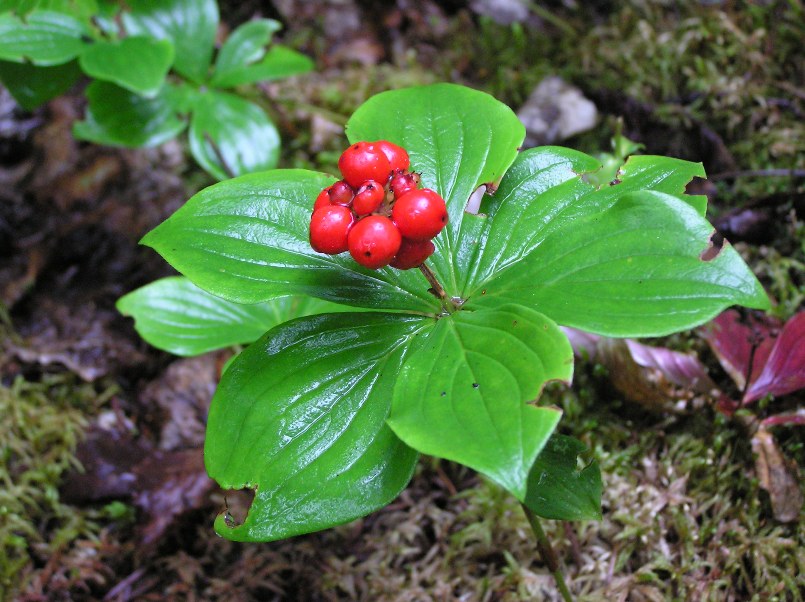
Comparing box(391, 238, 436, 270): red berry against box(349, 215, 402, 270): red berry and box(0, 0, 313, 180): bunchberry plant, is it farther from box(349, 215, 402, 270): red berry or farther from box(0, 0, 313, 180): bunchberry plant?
box(0, 0, 313, 180): bunchberry plant

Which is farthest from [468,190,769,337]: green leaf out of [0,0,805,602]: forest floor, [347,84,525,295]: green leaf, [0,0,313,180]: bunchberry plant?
[0,0,313,180]: bunchberry plant

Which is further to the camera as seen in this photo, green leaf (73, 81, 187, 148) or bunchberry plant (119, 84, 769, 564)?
green leaf (73, 81, 187, 148)

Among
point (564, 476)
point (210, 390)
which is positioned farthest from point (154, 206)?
point (564, 476)

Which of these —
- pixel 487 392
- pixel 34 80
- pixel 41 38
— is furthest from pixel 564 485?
pixel 34 80

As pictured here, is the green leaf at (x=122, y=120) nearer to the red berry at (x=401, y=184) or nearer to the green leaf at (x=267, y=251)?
the green leaf at (x=267, y=251)

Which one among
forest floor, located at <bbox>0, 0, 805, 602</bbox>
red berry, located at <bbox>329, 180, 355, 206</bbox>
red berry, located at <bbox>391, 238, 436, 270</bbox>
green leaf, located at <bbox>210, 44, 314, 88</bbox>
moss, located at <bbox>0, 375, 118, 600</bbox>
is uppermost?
red berry, located at <bbox>329, 180, 355, 206</bbox>

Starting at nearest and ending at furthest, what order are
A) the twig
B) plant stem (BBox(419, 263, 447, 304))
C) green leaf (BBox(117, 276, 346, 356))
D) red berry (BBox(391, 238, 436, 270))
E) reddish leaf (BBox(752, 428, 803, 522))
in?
red berry (BBox(391, 238, 436, 270))
plant stem (BBox(419, 263, 447, 304))
reddish leaf (BBox(752, 428, 803, 522))
green leaf (BBox(117, 276, 346, 356))
the twig
